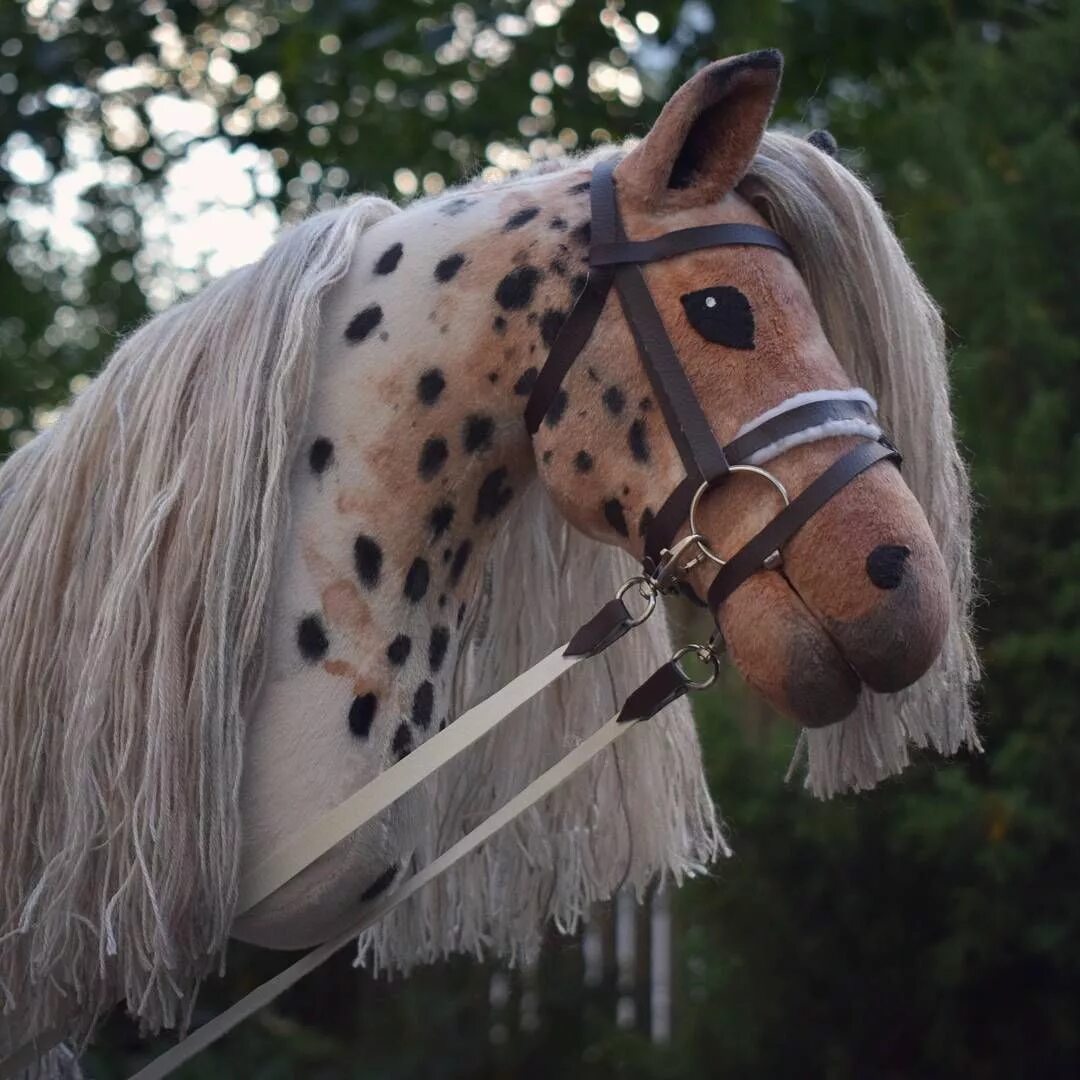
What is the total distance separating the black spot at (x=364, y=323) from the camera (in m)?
1.71

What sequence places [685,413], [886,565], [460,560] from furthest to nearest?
[460,560] < [685,413] < [886,565]

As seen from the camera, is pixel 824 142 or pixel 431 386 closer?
pixel 431 386

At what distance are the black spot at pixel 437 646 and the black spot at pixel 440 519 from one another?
112 millimetres

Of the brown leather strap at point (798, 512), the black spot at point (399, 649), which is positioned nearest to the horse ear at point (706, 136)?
the brown leather strap at point (798, 512)

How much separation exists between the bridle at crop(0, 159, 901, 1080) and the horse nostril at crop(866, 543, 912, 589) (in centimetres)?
8

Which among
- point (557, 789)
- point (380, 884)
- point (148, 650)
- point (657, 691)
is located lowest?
point (557, 789)

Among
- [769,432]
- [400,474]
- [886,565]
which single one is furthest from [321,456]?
[886,565]

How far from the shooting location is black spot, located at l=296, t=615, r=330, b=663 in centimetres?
163

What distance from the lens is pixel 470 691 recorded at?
6.12ft

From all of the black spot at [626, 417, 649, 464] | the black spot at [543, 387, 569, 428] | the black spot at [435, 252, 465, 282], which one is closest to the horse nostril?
the black spot at [626, 417, 649, 464]

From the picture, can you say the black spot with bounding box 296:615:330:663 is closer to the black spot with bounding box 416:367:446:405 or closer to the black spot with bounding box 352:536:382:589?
the black spot with bounding box 352:536:382:589

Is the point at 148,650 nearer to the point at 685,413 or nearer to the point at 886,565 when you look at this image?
the point at 685,413

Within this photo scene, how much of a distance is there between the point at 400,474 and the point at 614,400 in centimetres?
27

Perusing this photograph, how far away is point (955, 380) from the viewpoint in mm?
3533
